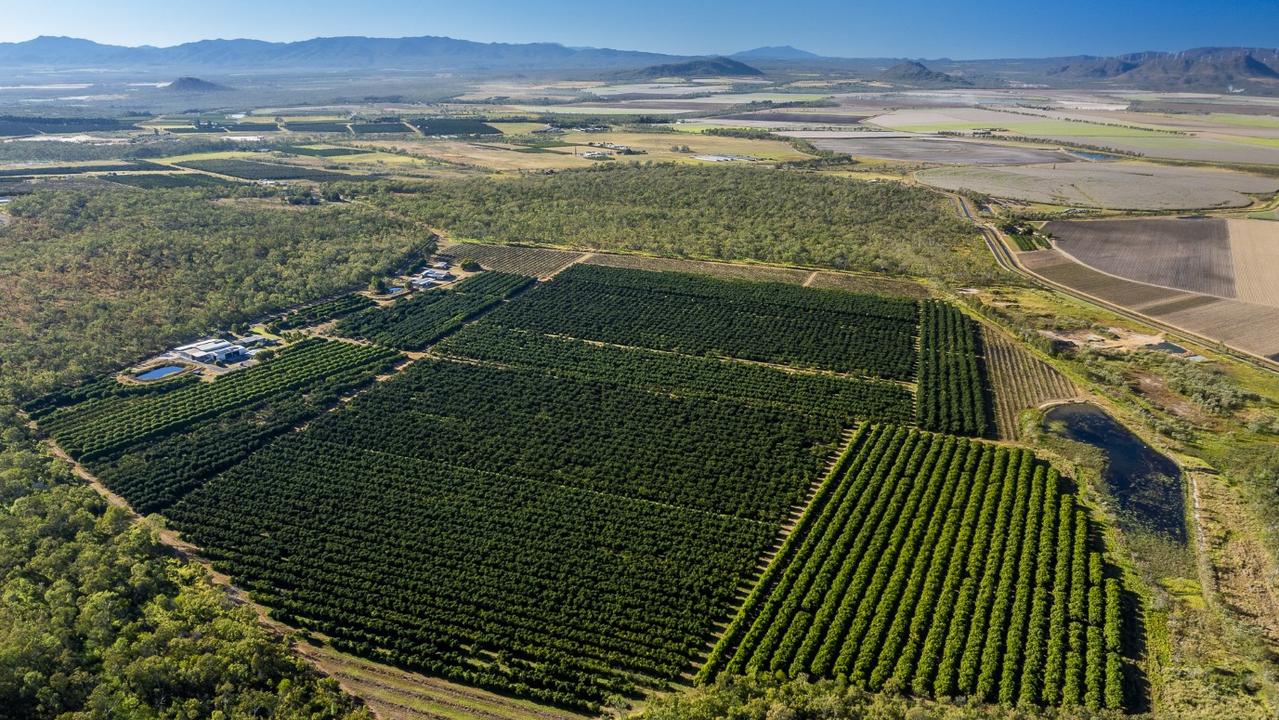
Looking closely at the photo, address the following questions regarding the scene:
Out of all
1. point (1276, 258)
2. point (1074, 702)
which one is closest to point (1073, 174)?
point (1276, 258)

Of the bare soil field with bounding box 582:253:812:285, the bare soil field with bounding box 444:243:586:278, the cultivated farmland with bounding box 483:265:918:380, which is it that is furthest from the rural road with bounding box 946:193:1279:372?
the bare soil field with bounding box 444:243:586:278

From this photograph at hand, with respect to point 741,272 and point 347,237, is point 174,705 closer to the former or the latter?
point 741,272

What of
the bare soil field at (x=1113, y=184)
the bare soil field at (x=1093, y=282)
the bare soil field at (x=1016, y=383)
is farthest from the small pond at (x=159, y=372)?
the bare soil field at (x=1113, y=184)

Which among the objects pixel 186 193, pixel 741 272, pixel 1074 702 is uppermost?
pixel 186 193

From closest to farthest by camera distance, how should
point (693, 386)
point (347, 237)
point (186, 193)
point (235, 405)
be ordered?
point (235, 405), point (693, 386), point (347, 237), point (186, 193)

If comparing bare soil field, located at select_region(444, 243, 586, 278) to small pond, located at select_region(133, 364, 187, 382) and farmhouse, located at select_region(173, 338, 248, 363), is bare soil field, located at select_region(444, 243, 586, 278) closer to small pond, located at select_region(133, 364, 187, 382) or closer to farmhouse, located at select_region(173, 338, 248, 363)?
farmhouse, located at select_region(173, 338, 248, 363)

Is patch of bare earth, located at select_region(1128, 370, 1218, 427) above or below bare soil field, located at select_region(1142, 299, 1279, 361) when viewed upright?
below
